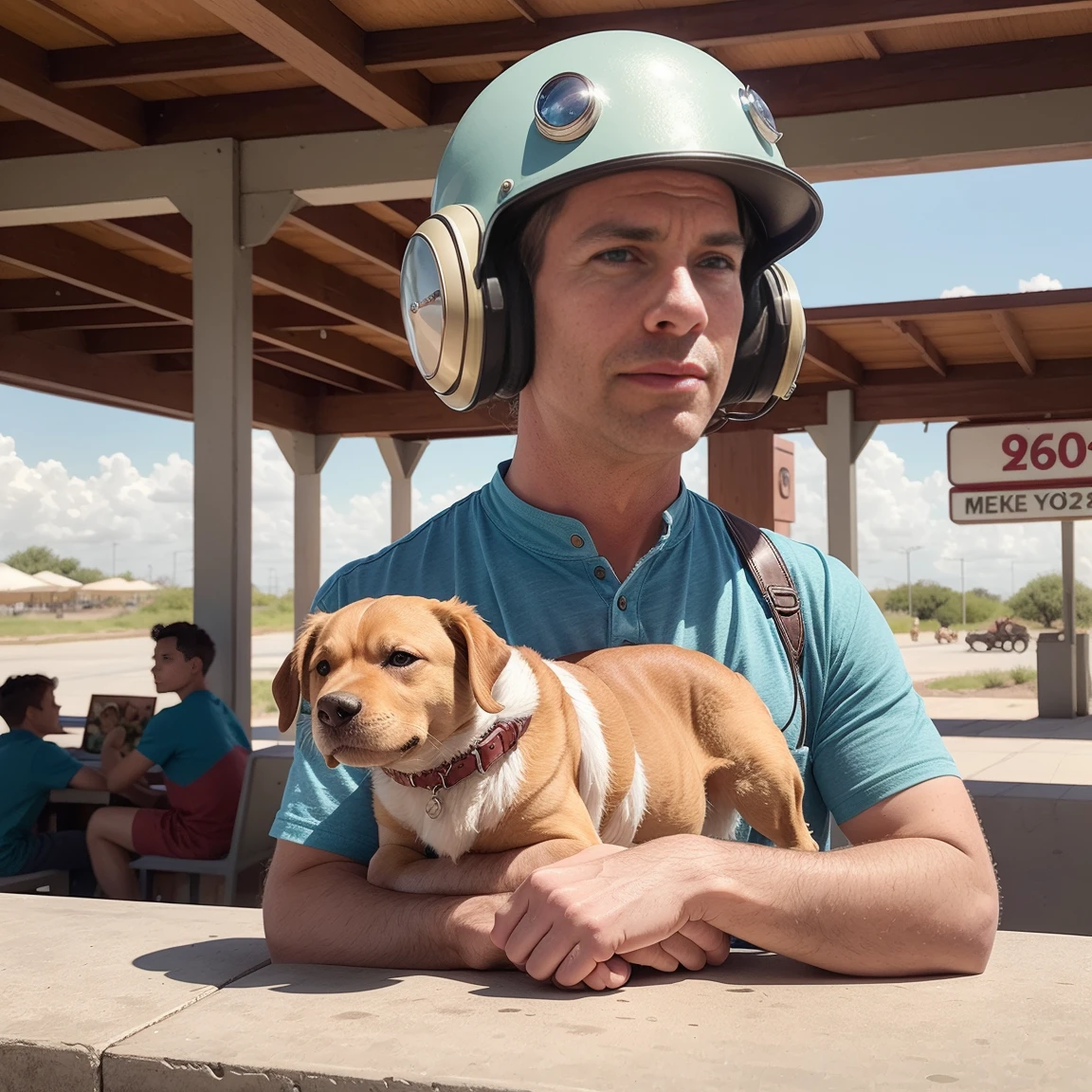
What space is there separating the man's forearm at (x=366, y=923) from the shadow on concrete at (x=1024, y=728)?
14.2 m

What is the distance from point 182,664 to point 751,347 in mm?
5710

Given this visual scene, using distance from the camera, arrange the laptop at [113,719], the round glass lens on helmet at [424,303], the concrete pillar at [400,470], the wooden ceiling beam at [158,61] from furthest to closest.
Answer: the concrete pillar at [400,470] → the laptop at [113,719] → the wooden ceiling beam at [158,61] → the round glass lens on helmet at [424,303]

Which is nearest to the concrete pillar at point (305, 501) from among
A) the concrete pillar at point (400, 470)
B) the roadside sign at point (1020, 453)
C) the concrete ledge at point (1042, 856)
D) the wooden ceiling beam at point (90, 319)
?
the concrete pillar at point (400, 470)

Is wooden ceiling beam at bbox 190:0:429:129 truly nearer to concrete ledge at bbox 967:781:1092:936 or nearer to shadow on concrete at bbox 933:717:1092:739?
concrete ledge at bbox 967:781:1092:936

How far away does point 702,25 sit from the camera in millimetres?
6180

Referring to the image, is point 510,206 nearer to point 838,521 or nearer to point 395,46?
point 395,46

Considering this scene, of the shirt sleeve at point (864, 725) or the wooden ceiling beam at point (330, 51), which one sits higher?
the wooden ceiling beam at point (330, 51)

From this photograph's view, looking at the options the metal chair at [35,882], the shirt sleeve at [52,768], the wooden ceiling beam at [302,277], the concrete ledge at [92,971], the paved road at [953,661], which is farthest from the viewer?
the paved road at [953,661]

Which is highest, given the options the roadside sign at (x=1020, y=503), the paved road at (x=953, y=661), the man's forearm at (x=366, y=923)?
the roadside sign at (x=1020, y=503)

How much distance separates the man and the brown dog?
0.06 meters

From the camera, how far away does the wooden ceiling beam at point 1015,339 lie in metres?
12.0

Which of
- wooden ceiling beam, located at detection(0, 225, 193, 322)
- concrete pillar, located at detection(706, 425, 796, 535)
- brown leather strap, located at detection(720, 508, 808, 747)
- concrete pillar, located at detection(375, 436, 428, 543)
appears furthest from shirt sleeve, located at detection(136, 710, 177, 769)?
concrete pillar, located at detection(375, 436, 428, 543)

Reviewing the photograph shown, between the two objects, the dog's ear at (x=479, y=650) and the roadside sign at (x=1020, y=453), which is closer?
the dog's ear at (x=479, y=650)

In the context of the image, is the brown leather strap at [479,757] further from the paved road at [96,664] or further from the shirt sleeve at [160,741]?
the paved road at [96,664]
